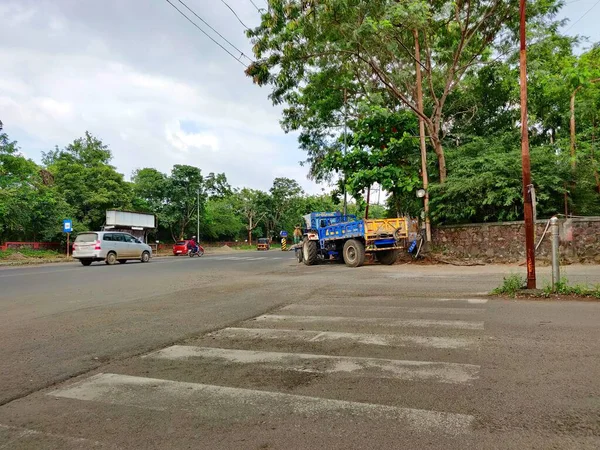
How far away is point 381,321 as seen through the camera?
22.7ft

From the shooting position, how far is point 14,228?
34031mm

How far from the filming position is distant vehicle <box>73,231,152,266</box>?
23.3 meters

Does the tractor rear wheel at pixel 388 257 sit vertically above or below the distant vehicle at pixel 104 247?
below

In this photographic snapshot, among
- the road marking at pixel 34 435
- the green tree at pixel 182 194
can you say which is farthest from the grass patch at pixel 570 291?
the green tree at pixel 182 194

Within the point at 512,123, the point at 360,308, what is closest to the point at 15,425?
the point at 360,308

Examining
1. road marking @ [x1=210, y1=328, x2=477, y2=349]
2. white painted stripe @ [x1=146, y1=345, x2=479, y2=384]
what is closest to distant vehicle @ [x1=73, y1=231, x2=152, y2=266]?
road marking @ [x1=210, y1=328, x2=477, y2=349]

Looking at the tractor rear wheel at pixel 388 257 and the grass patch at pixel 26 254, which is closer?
the tractor rear wheel at pixel 388 257

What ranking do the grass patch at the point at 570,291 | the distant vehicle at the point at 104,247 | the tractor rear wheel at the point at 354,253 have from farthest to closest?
1. the distant vehicle at the point at 104,247
2. the tractor rear wheel at the point at 354,253
3. the grass patch at the point at 570,291

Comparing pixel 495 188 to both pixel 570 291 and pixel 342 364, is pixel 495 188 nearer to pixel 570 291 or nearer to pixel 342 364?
pixel 570 291

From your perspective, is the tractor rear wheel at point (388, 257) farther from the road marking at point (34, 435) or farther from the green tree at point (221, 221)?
the green tree at point (221, 221)

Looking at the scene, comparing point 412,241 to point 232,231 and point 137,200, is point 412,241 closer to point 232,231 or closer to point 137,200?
point 137,200

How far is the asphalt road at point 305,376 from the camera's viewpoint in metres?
3.13

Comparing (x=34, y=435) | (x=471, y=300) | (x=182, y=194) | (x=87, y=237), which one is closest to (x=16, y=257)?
(x=87, y=237)

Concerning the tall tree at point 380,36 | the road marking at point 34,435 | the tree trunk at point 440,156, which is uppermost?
the tall tree at point 380,36
